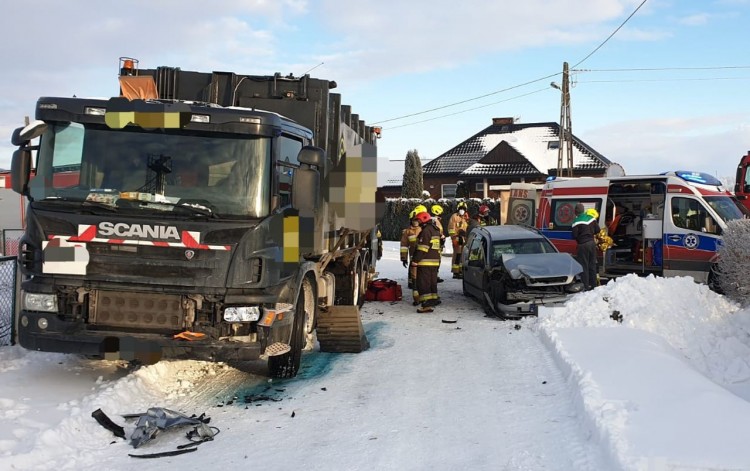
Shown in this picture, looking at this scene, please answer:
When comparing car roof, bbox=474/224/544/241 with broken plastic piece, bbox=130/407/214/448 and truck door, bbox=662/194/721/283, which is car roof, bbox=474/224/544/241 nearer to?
truck door, bbox=662/194/721/283

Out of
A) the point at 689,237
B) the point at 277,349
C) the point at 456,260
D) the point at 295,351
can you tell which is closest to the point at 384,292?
the point at 456,260

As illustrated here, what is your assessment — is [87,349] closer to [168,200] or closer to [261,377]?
[168,200]

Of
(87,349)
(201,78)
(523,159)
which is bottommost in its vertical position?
(87,349)

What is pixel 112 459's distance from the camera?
4.50 metres

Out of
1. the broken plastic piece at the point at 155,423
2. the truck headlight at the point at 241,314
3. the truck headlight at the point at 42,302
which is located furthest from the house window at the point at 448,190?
the broken plastic piece at the point at 155,423

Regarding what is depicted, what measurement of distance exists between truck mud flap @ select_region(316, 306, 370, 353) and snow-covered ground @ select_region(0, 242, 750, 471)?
0.56 ft

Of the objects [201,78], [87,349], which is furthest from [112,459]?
[201,78]

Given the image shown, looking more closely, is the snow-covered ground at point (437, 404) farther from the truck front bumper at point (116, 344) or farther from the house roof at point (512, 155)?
the house roof at point (512, 155)

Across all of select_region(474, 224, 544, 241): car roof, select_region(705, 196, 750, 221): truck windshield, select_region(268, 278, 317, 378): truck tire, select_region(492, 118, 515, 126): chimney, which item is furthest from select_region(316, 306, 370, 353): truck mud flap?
select_region(492, 118, 515, 126): chimney

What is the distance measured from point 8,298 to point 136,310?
357 centimetres

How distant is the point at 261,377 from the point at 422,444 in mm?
2616

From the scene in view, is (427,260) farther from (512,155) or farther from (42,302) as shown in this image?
(512,155)

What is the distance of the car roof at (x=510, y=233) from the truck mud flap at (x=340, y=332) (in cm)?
428

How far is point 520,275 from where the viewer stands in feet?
33.3
